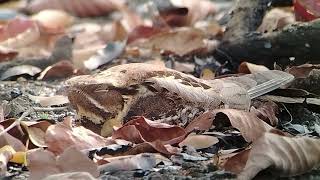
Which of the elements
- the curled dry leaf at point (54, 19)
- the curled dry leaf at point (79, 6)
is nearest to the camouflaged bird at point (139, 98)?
the curled dry leaf at point (54, 19)

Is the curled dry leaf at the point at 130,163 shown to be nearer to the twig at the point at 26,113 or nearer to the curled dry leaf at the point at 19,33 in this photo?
the twig at the point at 26,113

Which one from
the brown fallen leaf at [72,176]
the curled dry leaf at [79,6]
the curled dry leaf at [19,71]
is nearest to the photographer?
the brown fallen leaf at [72,176]

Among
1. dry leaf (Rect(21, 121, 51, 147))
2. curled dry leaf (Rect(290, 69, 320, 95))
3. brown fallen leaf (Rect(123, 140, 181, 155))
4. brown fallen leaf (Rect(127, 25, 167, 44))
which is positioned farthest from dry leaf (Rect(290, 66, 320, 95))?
brown fallen leaf (Rect(127, 25, 167, 44))

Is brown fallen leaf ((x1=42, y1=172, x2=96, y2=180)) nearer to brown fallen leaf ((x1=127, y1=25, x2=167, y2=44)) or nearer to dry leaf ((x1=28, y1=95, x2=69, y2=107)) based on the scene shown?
dry leaf ((x1=28, y1=95, x2=69, y2=107))

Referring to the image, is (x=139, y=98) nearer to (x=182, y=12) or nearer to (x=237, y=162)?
(x=237, y=162)

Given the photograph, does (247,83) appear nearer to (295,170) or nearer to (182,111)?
(182,111)
